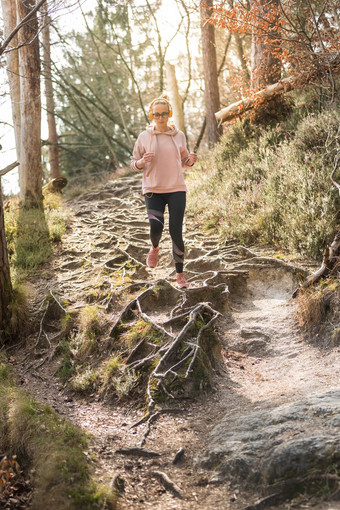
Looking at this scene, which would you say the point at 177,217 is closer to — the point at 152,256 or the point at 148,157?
the point at 152,256

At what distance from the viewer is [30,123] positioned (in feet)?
35.8

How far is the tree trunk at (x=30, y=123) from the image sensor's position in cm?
1041

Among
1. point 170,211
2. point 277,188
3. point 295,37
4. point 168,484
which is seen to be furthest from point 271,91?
point 168,484

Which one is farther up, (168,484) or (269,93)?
(269,93)

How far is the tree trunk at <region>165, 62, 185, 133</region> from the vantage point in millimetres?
17641

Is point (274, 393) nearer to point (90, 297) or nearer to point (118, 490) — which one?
point (118, 490)

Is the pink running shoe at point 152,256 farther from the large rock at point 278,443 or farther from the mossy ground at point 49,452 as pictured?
the large rock at point 278,443

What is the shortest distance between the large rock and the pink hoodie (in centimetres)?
282

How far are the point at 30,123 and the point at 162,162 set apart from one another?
640cm

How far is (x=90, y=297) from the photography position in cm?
723

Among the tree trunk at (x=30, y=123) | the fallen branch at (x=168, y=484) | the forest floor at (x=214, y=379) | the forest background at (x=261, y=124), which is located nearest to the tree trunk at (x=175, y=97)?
the forest background at (x=261, y=124)

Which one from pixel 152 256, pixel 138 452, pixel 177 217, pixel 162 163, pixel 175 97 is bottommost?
pixel 138 452

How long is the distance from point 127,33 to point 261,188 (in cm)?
1528

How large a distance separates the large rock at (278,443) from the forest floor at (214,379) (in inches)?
1.9
